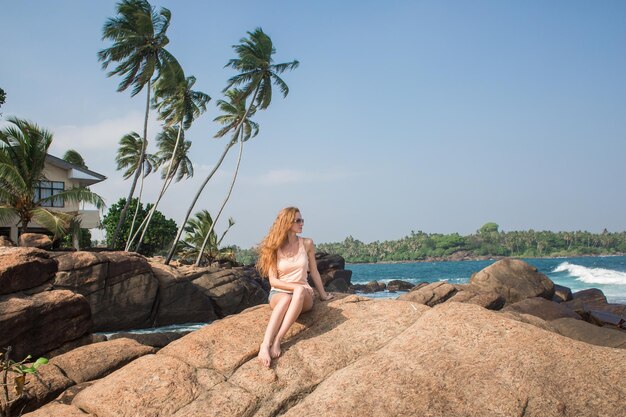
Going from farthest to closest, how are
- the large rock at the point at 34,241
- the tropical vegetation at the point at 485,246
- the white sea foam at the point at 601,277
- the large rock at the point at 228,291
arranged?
the tropical vegetation at the point at 485,246
the white sea foam at the point at 601,277
the large rock at the point at 228,291
the large rock at the point at 34,241

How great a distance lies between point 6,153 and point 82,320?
58.8 ft

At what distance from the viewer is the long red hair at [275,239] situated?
22.1 ft

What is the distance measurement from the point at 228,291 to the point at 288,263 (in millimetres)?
23986

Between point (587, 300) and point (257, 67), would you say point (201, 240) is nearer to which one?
point (257, 67)

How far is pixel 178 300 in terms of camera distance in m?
26.8

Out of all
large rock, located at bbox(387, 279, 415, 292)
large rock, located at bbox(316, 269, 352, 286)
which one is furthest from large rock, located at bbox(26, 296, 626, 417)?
large rock, located at bbox(387, 279, 415, 292)

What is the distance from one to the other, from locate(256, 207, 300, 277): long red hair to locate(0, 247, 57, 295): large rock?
6.59 metres

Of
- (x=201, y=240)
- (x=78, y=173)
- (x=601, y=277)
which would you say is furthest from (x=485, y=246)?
(x=78, y=173)

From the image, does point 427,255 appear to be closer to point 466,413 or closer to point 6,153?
point 6,153

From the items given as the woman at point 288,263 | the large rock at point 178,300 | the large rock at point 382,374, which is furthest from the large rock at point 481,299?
the woman at point 288,263

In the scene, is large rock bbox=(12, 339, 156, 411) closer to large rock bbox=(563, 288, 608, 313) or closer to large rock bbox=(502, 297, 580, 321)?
large rock bbox=(502, 297, 580, 321)

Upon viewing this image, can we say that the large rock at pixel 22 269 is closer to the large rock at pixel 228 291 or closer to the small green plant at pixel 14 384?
the small green plant at pixel 14 384

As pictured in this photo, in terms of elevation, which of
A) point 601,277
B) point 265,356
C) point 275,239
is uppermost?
point 275,239

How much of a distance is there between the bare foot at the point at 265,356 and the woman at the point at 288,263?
452 millimetres
